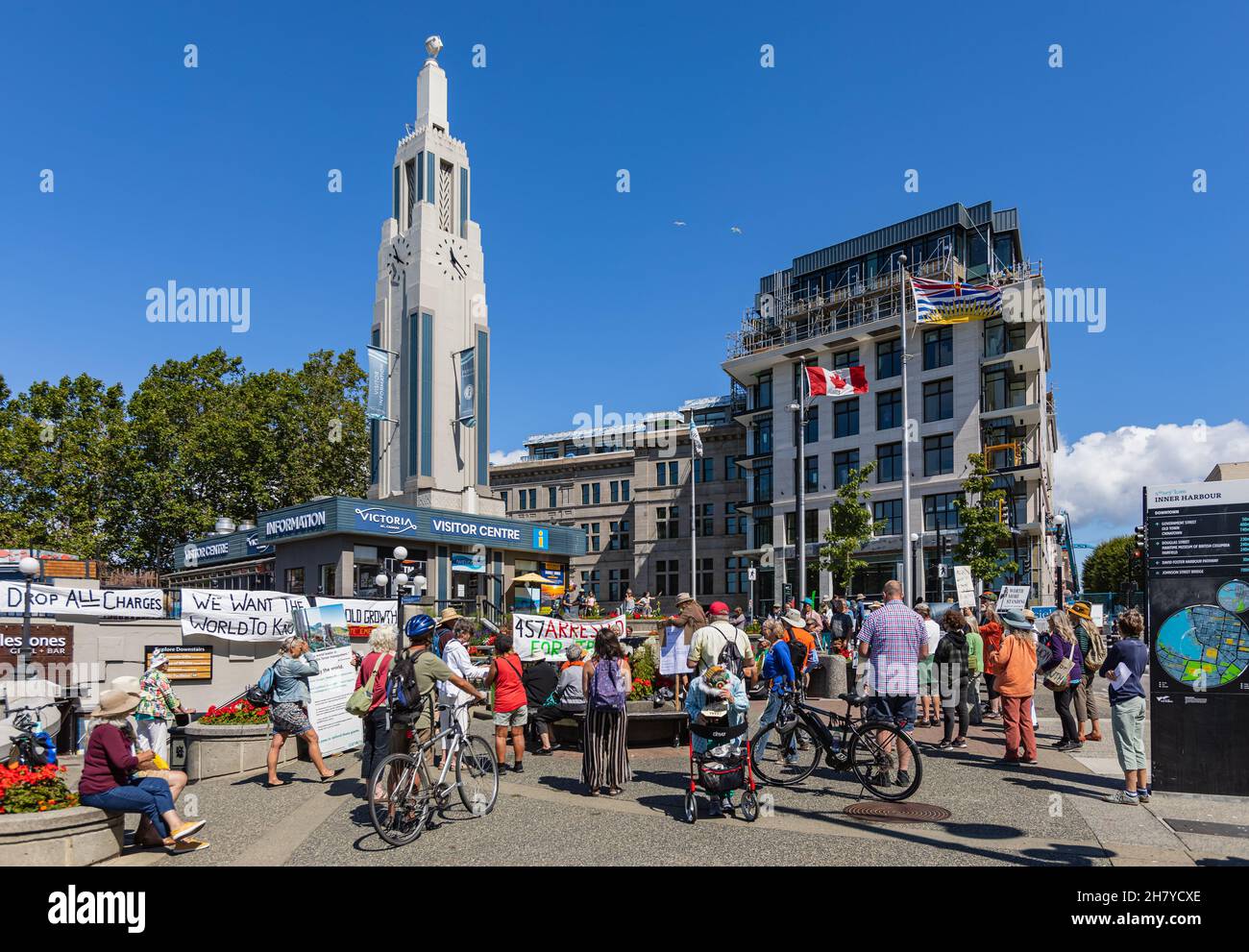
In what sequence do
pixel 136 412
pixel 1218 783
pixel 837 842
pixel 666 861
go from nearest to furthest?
pixel 666 861 < pixel 837 842 < pixel 1218 783 < pixel 136 412

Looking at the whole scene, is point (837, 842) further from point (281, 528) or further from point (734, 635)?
point (281, 528)

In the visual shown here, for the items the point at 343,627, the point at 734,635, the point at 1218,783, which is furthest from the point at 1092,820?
the point at 343,627

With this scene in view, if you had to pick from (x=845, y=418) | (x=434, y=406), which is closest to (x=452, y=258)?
(x=434, y=406)

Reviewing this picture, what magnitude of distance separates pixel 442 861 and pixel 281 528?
32.6m

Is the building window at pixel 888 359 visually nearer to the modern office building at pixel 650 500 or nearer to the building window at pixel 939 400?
the building window at pixel 939 400

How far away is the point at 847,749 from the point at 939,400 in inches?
1709

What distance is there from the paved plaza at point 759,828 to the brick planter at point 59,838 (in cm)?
37

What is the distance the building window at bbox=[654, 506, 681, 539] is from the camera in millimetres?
69812

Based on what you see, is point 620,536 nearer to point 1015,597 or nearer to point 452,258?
point 452,258

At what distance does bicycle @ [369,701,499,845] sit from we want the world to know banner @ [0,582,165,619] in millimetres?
10253

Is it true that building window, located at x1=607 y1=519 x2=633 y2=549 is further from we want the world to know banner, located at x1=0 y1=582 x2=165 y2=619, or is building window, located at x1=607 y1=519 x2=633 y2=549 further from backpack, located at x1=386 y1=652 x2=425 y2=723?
backpack, located at x1=386 y1=652 x2=425 y2=723

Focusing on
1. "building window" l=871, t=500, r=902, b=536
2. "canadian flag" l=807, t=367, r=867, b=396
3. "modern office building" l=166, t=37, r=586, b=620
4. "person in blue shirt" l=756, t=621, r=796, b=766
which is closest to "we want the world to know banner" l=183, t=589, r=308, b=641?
"person in blue shirt" l=756, t=621, r=796, b=766
